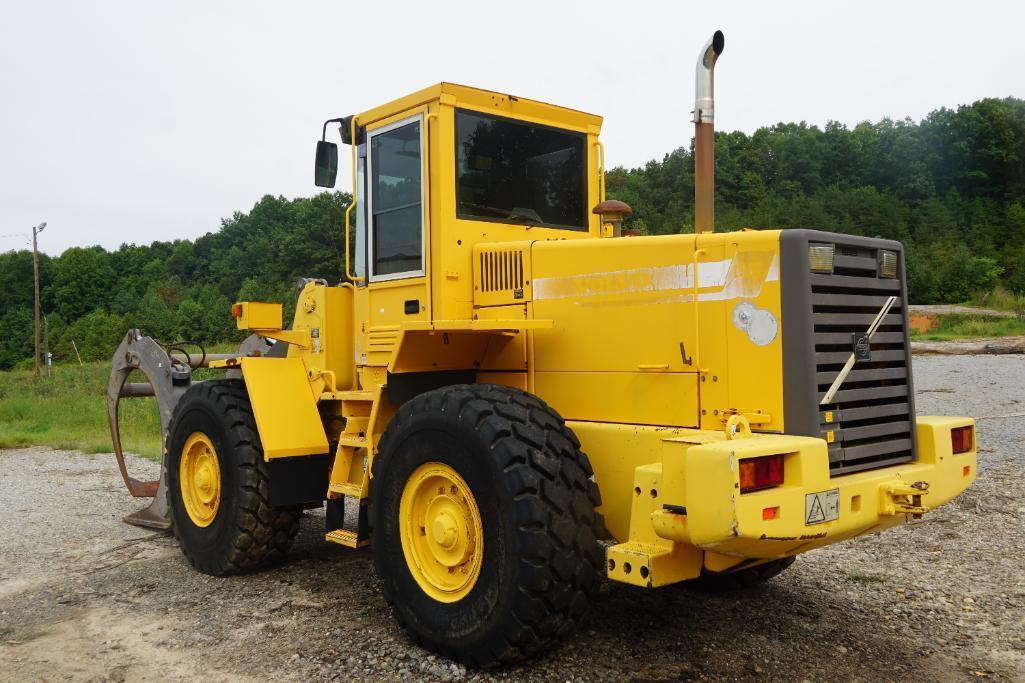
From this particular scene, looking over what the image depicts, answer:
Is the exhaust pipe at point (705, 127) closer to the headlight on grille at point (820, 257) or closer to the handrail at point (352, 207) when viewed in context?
the headlight on grille at point (820, 257)

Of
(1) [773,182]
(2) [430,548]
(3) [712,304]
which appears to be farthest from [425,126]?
(1) [773,182]

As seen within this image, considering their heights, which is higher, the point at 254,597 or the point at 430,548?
the point at 430,548

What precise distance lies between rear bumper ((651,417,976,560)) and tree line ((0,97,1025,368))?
17900 millimetres

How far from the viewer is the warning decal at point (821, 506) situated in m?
3.73

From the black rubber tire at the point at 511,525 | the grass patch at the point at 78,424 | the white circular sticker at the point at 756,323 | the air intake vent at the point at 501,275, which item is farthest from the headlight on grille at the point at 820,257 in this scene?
the grass patch at the point at 78,424

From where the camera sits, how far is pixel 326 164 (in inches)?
234

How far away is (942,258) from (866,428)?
43522mm

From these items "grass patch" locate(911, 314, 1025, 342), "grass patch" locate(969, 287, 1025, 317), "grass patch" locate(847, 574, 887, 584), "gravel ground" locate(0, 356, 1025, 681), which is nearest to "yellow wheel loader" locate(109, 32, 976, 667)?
"gravel ground" locate(0, 356, 1025, 681)

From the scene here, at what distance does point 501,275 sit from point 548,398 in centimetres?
82

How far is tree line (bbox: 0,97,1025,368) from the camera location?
134 ft

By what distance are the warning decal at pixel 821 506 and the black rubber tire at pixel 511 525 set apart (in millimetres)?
989

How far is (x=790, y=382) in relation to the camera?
4074mm

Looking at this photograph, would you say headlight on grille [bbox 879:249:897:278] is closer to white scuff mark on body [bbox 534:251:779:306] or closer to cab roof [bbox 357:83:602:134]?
white scuff mark on body [bbox 534:251:779:306]

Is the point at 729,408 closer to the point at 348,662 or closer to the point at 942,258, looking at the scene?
the point at 348,662
